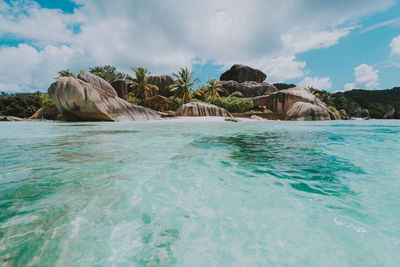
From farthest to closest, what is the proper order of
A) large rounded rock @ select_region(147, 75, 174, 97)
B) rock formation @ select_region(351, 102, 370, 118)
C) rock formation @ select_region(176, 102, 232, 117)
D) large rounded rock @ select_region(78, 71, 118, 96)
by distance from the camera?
rock formation @ select_region(351, 102, 370, 118), large rounded rock @ select_region(147, 75, 174, 97), rock formation @ select_region(176, 102, 232, 117), large rounded rock @ select_region(78, 71, 118, 96)

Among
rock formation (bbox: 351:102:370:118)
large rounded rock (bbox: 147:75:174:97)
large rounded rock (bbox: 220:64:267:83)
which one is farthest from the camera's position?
rock formation (bbox: 351:102:370:118)

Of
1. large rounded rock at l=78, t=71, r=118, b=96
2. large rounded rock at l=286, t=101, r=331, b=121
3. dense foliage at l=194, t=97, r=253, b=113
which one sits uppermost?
large rounded rock at l=78, t=71, r=118, b=96

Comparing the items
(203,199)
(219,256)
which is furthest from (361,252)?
(203,199)

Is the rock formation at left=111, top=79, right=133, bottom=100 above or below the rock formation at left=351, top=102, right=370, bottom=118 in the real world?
above

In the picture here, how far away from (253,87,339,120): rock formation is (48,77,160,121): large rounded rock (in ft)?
57.4

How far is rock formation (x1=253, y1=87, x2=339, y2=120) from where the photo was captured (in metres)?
20.4

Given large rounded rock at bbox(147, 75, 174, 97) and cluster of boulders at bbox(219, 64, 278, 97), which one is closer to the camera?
large rounded rock at bbox(147, 75, 174, 97)

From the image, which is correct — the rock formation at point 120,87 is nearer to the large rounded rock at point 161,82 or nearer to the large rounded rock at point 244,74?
the large rounded rock at point 161,82

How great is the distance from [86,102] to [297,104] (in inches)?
839

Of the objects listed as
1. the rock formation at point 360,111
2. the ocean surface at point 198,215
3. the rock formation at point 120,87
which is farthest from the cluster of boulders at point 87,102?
the rock formation at point 360,111

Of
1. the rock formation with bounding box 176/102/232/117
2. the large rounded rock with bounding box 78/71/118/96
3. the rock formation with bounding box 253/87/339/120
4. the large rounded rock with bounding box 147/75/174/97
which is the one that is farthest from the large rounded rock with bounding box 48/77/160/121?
the large rounded rock with bounding box 147/75/174/97

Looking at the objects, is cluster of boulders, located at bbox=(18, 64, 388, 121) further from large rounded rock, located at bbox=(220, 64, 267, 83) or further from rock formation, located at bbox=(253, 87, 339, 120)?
large rounded rock, located at bbox=(220, 64, 267, 83)

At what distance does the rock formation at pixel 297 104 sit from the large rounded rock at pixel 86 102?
17.5m

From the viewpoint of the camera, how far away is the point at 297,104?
21.4 meters
